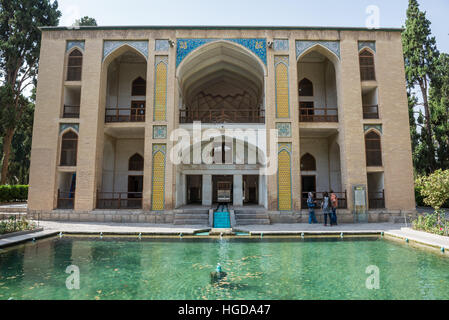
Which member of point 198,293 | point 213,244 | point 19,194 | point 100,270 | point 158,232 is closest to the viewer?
point 198,293

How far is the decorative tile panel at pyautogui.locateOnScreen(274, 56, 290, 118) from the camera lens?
36.1 feet

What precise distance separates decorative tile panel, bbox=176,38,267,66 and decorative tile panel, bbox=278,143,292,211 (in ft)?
12.8

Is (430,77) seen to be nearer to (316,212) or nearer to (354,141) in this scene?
(354,141)

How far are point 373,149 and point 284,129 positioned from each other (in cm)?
382

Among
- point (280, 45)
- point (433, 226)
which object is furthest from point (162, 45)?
point (433, 226)

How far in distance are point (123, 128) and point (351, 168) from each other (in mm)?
9961

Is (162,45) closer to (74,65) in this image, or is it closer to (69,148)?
(74,65)

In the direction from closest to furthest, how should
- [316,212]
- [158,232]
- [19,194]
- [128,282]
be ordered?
[128,282]
[158,232]
[316,212]
[19,194]

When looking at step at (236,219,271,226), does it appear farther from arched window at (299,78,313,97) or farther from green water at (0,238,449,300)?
arched window at (299,78,313,97)

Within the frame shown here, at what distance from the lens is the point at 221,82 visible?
1667 centimetres

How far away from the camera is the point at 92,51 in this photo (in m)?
11.2

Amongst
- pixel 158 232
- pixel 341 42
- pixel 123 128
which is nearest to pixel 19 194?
pixel 123 128

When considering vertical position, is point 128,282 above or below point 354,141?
below

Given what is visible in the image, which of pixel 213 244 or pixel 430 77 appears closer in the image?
pixel 213 244
